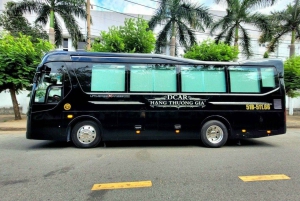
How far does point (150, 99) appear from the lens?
6.49 m

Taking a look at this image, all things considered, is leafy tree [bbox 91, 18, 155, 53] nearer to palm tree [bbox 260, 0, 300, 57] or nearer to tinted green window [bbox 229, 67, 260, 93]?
tinted green window [bbox 229, 67, 260, 93]

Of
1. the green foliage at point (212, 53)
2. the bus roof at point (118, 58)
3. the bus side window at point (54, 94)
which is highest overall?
the green foliage at point (212, 53)

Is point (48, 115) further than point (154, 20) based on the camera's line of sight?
No

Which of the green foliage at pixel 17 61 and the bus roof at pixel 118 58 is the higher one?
the green foliage at pixel 17 61

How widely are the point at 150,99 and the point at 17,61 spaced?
25.5 feet

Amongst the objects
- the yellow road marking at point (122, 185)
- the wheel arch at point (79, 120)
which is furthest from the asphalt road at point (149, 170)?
the wheel arch at point (79, 120)

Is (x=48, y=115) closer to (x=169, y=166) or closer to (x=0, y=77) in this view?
(x=169, y=166)

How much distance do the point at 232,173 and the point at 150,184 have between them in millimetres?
1788

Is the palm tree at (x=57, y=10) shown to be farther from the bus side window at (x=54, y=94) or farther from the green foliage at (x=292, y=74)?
the green foliage at (x=292, y=74)

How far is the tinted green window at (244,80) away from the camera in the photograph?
6.80 metres

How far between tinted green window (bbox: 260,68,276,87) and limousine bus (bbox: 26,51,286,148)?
0.03 meters

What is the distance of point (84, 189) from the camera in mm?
3617

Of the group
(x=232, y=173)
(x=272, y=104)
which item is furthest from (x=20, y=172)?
(x=272, y=104)

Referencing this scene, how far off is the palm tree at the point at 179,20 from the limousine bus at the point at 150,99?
438 inches
